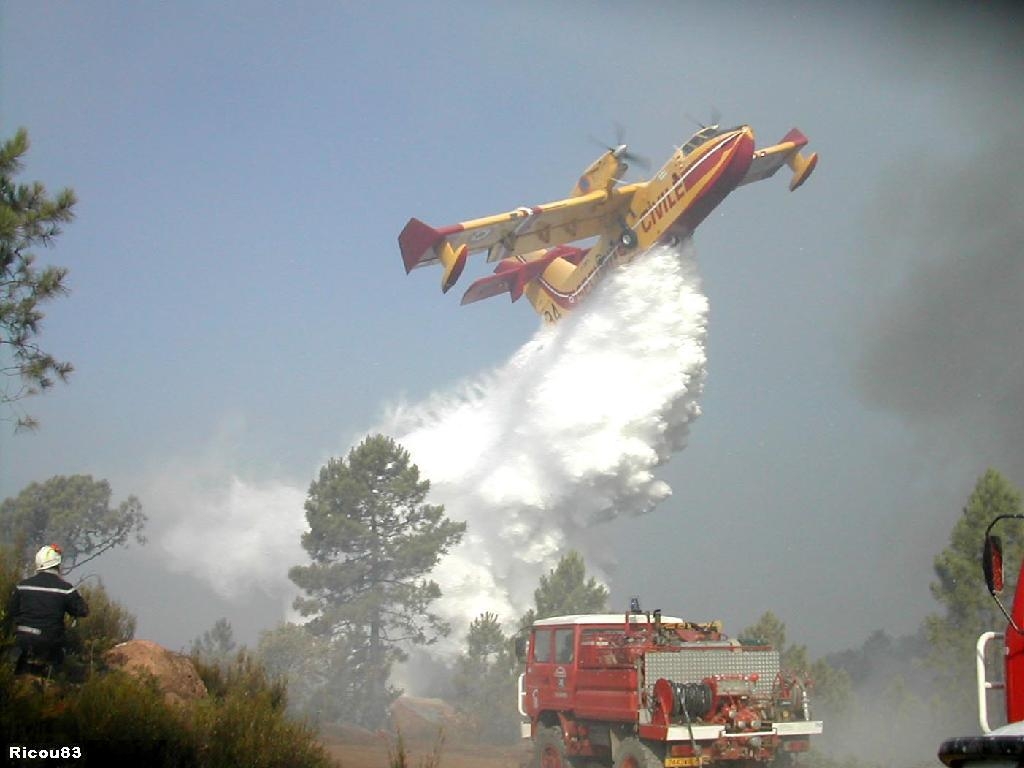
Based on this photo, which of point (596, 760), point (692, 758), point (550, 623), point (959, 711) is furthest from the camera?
point (959, 711)

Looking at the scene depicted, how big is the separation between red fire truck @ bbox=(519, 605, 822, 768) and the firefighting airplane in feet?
48.1

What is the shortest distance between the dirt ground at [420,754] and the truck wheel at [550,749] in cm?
95

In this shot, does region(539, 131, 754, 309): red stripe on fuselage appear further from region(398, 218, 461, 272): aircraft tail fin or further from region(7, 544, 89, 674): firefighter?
region(7, 544, 89, 674): firefighter

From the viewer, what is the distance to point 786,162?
28906 mm

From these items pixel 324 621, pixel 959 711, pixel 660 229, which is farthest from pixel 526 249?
pixel 959 711

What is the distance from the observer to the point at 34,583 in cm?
796

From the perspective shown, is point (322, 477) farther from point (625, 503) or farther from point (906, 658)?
point (906, 658)

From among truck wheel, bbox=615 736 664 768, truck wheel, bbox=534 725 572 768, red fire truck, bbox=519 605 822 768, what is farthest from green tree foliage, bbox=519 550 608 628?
truck wheel, bbox=615 736 664 768

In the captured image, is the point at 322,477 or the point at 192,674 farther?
the point at 322,477

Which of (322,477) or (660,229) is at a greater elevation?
(660,229)

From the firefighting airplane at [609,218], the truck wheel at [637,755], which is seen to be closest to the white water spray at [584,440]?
the firefighting airplane at [609,218]

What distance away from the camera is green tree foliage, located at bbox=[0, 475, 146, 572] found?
26906mm

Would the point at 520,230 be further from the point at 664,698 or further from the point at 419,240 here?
the point at 664,698

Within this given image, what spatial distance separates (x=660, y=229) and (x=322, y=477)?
38.6 feet
